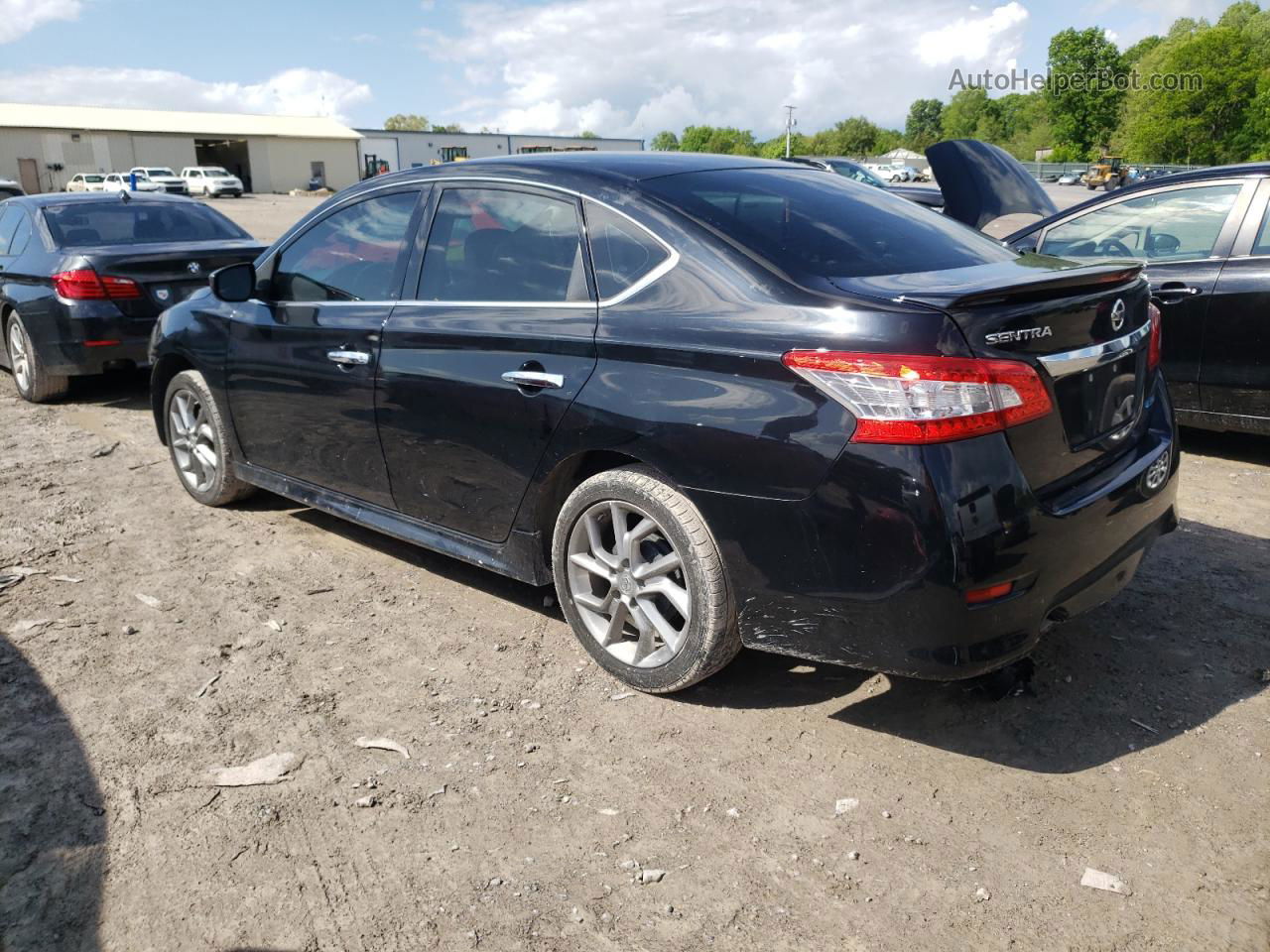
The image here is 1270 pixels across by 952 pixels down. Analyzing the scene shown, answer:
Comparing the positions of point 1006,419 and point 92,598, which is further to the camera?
point 92,598

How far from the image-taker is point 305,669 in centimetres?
378

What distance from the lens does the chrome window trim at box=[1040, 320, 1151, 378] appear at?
114 inches

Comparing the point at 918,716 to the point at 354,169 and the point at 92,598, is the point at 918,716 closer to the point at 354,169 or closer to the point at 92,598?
the point at 92,598

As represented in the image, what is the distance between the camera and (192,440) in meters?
5.52

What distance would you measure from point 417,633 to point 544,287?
1.44 m

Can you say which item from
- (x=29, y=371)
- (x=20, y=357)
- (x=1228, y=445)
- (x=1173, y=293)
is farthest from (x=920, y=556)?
(x=20, y=357)

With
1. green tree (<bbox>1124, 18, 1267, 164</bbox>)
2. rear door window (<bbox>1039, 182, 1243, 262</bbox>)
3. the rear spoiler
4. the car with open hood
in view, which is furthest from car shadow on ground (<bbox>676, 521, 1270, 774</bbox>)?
green tree (<bbox>1124, 18, 1267, 164</bbox>)

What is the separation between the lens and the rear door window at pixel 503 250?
357 cm

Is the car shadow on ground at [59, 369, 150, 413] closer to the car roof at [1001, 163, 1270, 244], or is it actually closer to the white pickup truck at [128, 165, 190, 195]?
the car roof at [1001, 163, 1270, 244]

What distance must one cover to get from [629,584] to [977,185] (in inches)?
209

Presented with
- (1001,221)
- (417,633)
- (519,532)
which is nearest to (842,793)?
(519,532)

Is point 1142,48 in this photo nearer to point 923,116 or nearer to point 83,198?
point 923,116

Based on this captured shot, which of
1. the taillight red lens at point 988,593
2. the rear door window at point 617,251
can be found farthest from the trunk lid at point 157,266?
the taillight red lens at point 988,593

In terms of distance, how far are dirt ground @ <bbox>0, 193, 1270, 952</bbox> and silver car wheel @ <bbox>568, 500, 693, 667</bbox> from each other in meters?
0.20
